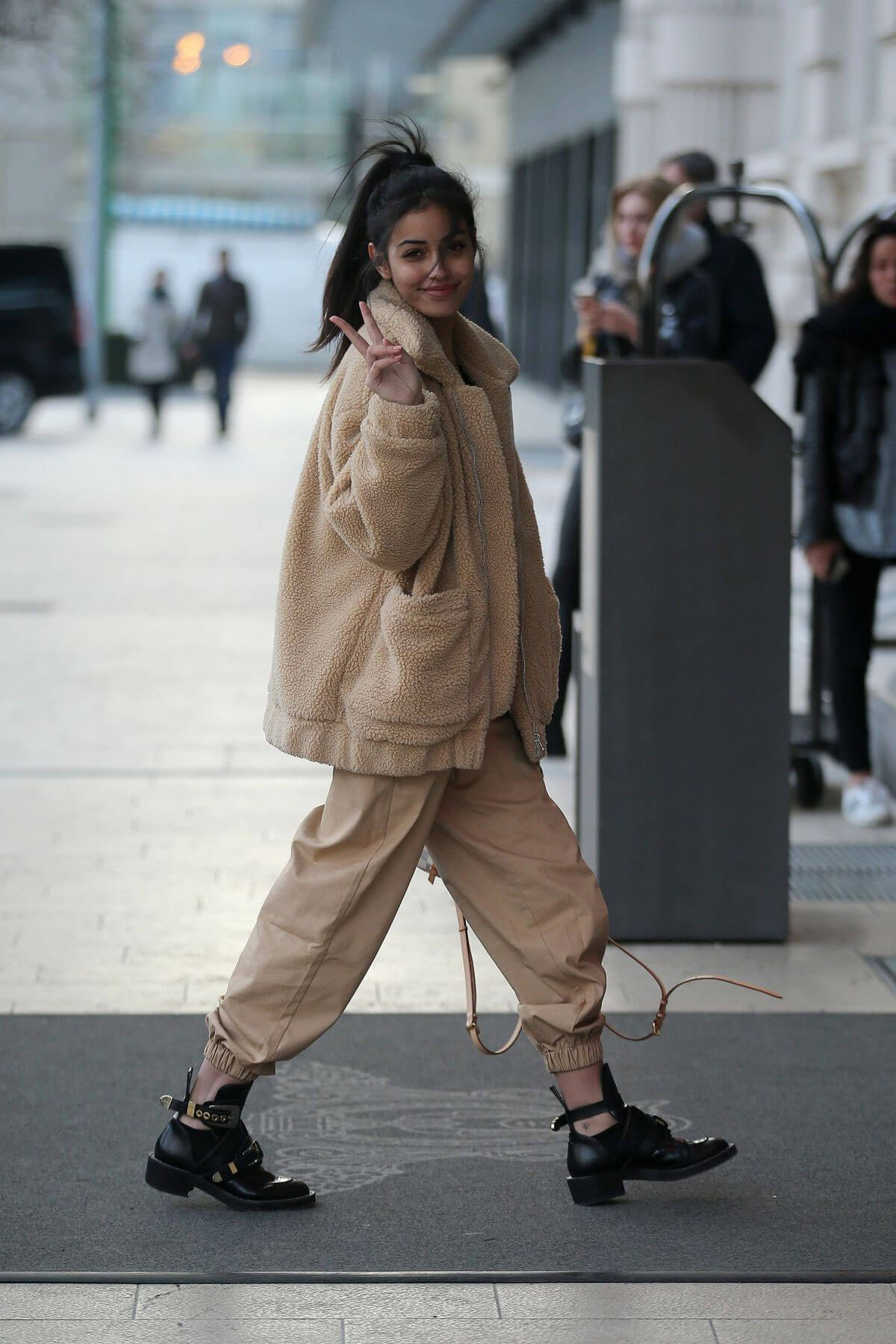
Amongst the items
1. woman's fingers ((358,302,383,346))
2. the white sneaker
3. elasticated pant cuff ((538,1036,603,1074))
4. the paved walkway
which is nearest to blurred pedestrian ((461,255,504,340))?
the paved walkway

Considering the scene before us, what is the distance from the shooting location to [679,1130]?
3.74 meters

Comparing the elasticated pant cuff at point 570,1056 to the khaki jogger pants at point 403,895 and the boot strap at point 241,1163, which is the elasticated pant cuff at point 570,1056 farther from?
the boot strap at point 241,1163

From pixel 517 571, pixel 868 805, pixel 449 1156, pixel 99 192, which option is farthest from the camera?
pixel 99 192

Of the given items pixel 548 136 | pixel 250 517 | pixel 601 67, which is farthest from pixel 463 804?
pixel 548 136

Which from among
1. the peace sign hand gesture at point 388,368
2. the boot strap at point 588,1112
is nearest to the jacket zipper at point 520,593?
the peace sign hand gesture at point 388,368

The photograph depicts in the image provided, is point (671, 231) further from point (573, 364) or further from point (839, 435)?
point (573, 364)

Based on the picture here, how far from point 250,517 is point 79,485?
9.01 feet

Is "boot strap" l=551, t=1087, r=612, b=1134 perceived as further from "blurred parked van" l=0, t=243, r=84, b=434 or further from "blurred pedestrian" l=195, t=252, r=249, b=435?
"blurred parked van" l=0, t=243, r=84, b=434

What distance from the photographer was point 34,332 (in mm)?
21938

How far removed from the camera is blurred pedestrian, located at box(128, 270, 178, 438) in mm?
21812

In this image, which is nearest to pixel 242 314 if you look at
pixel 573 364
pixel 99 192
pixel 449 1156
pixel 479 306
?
pixel 99 192

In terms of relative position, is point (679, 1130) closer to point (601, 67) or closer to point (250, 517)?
point (250, 517)

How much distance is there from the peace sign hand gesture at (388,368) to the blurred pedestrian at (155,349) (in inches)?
748

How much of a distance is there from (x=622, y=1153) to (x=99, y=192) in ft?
87.2
